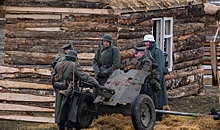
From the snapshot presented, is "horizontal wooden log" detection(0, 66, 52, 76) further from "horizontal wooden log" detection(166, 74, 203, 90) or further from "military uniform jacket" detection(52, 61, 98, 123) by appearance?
"horizontal wooden log" detection(166, 74, 203, 90)

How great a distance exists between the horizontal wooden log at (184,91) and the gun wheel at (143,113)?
16.7 ft

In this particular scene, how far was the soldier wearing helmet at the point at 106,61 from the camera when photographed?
13.2 m

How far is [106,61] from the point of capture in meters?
13.3

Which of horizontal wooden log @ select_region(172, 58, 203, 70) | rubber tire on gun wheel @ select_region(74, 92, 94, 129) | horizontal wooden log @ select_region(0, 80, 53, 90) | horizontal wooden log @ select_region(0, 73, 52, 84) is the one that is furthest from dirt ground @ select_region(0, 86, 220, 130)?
horizontal wooden log @ select_region(172, 58, 203, 70)

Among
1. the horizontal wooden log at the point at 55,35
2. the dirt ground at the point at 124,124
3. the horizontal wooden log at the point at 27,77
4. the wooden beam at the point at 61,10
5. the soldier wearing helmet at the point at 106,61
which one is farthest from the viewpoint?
the horizontal wooden log at the point at 27,77

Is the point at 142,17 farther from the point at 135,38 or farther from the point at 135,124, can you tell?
the point at 135,124

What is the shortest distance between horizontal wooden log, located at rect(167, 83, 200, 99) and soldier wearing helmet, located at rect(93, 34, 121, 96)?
4424mm

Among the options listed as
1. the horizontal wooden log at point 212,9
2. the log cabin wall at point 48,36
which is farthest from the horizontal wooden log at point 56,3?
the horizontal wooden log at point 212,9

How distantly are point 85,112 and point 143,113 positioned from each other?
3.80 feet

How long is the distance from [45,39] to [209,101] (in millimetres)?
5314

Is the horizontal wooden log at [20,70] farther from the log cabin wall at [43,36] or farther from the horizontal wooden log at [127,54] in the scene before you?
the horizontal wooden log at [127,54]

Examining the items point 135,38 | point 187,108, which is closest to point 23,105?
point 135,38

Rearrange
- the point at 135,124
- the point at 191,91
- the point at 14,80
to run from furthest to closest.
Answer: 1. the point at 191,91
2. the point at 14,80
3. the point at 135,124

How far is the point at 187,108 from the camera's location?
632 inches
